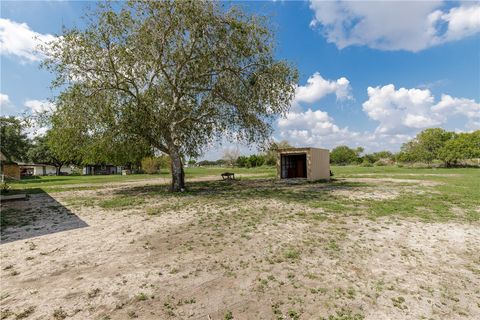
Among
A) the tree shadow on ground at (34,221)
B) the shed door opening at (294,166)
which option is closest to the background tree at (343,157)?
the shed door opening at (294,166)

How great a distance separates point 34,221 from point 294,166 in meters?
22.8

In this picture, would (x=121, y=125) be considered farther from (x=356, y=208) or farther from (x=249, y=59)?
(x=356, y=208)

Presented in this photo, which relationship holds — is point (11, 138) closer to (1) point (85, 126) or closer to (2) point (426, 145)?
(1) point (85, 126)

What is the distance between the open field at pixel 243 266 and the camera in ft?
12.6

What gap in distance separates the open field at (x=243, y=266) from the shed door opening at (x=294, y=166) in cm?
1735

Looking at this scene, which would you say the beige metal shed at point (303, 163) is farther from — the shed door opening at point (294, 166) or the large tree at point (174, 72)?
the large tree at point (174, 72)

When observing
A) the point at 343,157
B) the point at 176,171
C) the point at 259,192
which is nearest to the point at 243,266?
the point at 259,192

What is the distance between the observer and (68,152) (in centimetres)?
1753

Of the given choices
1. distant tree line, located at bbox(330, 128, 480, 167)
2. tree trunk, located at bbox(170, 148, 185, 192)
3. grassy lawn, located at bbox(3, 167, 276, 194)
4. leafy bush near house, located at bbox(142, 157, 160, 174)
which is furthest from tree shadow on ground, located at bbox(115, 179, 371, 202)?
distant tree line, located at bbox(330, 128, 480, 167)

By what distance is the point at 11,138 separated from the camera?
37.6m

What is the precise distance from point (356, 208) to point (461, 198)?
695cm

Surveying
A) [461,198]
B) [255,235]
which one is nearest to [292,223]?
[255,235]

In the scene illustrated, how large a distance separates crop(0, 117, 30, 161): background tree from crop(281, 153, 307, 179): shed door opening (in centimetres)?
3523

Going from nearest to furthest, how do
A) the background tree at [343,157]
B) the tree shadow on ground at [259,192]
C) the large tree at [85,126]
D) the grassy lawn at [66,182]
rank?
the tree shadow on ground at [259,192]
the large tree at [85,126]
the grassy lawn at [66,182]
the background tree at [343,157]
